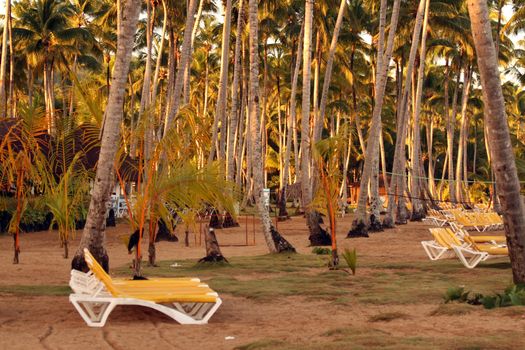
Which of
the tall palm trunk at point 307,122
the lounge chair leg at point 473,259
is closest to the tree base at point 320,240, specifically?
the tall palm trunk at point 307,122

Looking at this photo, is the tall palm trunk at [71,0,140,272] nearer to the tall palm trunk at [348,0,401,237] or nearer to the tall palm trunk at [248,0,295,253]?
the tall palm trunk at [248,0,295,253]

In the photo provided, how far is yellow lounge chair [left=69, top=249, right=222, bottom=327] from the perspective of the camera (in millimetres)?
8586

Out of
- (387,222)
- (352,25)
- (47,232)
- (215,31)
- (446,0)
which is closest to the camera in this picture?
(47,232)

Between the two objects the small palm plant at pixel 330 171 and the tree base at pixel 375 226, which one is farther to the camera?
the tree base at pixel 375 226

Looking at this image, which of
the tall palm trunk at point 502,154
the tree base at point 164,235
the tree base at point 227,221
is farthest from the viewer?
the tree base at point 227,221

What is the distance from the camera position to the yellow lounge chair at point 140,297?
8586 mm

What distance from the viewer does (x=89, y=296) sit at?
869 cm

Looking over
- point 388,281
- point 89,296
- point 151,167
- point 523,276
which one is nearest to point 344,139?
point 388,281

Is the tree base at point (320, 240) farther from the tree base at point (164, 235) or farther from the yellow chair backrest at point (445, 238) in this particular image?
the yellow chair backrest at point (445, 238)

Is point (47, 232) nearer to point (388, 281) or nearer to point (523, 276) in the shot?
point (388, 281)

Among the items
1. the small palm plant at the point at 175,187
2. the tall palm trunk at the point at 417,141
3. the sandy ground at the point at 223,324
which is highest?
the tall palm trunk at the point at 417,141

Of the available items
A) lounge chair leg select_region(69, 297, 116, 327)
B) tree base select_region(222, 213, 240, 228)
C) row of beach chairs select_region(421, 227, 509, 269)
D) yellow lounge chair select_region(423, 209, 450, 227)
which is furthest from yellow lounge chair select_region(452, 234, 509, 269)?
tree base select_region(222, 213, 240, 228)

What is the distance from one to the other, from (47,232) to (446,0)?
21.9m

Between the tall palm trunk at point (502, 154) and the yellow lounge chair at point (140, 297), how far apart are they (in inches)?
169
